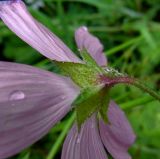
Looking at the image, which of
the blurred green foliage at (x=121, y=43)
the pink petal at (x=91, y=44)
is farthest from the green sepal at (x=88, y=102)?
the blurred green foliage at (x=121, y=43)

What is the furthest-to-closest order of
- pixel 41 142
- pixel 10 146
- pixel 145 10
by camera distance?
pixel 145 10
pixel 41 142
pixel 10 146

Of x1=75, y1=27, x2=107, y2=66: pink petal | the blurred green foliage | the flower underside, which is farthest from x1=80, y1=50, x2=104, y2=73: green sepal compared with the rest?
the blurred green foliage

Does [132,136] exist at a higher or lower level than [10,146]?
lower

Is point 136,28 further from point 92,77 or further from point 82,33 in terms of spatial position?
point 92,77

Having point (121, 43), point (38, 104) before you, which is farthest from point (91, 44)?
point (121, 43)

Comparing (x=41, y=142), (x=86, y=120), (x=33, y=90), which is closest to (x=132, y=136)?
(x=86, y=120)

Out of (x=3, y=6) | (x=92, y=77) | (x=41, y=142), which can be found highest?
(x=3, y=6)

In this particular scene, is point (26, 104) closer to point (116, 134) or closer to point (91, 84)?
point (91, 84)
